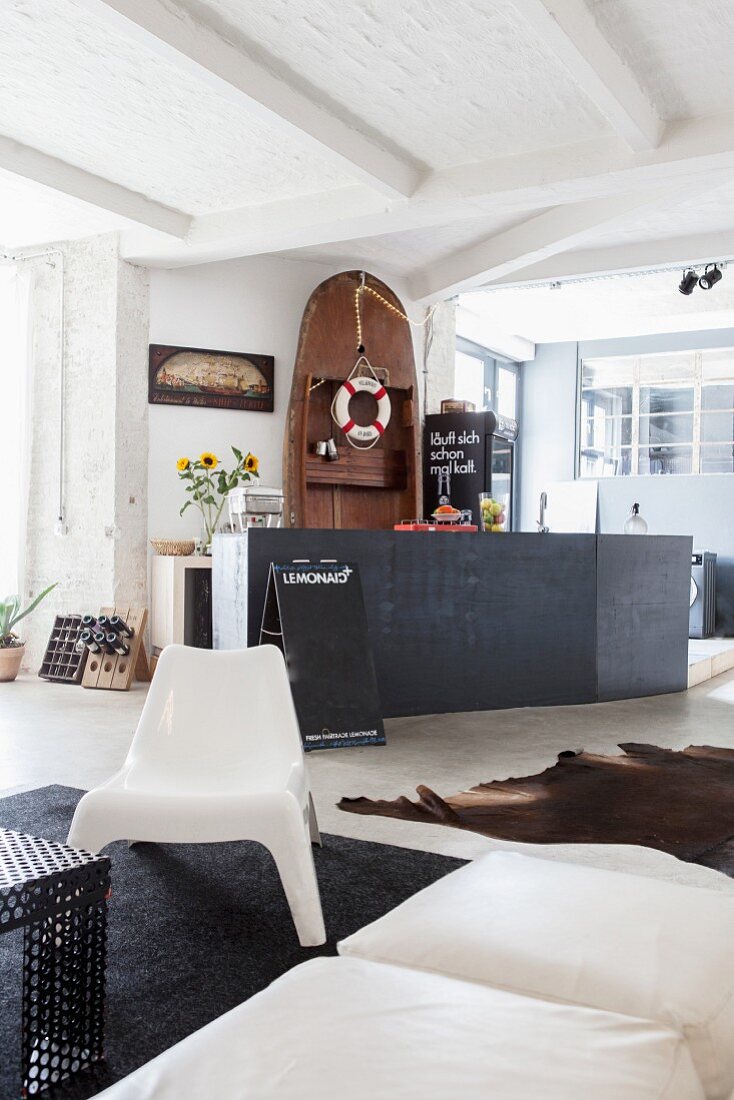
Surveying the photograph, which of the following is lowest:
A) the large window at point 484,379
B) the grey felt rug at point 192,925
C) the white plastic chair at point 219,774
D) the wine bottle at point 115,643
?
the grey felt rug at point 192,925

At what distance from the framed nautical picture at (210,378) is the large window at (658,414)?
15.9 feet

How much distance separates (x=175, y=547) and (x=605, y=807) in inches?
152

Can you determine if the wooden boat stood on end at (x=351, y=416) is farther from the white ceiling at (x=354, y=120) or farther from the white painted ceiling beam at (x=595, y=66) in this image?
the white painted ceiling beam at (x=595, y=66)

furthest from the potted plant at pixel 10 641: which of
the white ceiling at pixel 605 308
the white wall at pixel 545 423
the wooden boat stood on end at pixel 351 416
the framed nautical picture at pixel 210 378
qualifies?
the white wall at pixel 545 423

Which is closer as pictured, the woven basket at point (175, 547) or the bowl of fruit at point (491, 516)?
the bowl of fruit at point (491, 516)

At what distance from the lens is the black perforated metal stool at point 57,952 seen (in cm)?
164

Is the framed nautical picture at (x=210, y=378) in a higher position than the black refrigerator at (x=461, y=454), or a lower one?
higher

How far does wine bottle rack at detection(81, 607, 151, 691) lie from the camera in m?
6.27

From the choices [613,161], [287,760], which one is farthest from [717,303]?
[287,760]

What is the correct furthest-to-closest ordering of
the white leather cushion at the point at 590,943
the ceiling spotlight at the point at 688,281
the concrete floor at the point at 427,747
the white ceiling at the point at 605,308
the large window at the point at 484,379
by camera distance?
the large window at the point at 484,379 < the white ceiling at the point at 605,308 < the ceiling spotlight at the point at 688,281 < the concrete floor at the point at 427,747 < the white leather cushion at the point at 590,943

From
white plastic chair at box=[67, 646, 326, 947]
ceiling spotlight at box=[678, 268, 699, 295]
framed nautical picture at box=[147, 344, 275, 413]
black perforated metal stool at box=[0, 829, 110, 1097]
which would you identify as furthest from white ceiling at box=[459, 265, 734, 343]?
black perforated metal stool at box=[0, 829, 110, 1097]

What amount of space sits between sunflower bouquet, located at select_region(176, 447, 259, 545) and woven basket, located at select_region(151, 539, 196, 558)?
248mm

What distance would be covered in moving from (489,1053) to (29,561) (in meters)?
6.39

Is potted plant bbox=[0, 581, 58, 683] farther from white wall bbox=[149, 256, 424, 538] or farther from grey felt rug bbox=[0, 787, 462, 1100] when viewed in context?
grey felt rug bbox=[0, 787, 462, 1100]
